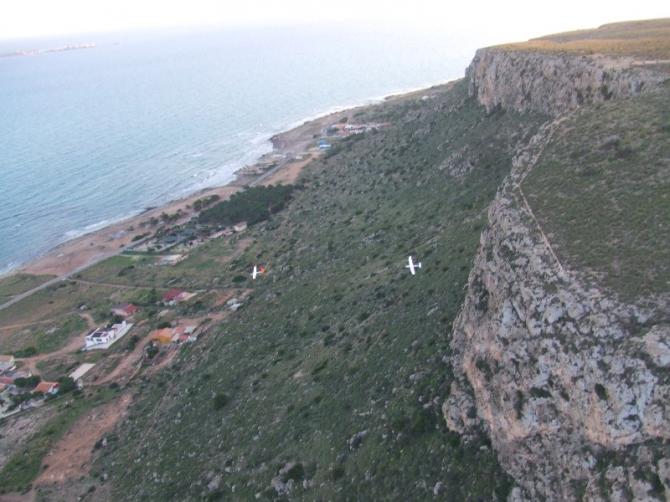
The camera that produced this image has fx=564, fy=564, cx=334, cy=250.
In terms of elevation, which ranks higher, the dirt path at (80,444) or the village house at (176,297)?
the village house at (176,297)

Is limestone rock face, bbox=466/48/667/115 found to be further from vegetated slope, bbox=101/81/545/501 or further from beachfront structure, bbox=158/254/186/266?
beachfront structure, bbox=158/254/186/266

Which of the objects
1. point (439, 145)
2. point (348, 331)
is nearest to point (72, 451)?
point (348, 331)

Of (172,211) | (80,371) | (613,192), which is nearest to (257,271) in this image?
(80,371)

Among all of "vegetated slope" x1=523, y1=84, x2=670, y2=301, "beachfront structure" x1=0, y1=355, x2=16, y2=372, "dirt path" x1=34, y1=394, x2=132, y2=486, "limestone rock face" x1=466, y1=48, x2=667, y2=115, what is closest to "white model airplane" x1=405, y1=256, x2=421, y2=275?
"vegetated slope" x1=523, y1=84, x2=670, y2=301

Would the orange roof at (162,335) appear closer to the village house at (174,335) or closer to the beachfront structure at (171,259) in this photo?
the village house at (174,335)

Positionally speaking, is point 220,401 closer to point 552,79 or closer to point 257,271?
point 257,271

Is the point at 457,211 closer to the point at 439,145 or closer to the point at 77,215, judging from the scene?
the point at 439,145

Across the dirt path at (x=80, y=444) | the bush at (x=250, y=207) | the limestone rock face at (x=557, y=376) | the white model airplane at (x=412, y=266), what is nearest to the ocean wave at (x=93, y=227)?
the bush at (x=250, y=207)
